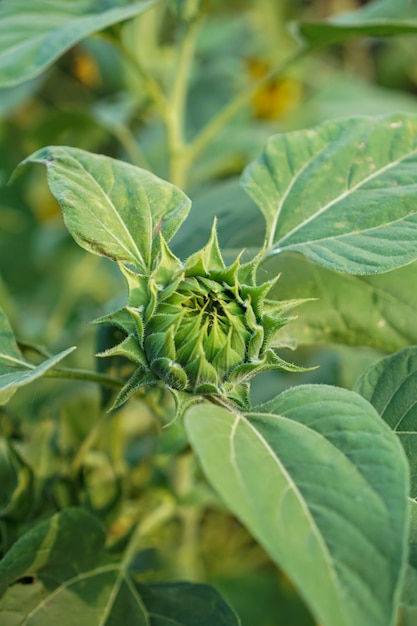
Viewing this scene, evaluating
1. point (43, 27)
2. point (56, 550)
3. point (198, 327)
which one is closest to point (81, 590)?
point (56, 550)

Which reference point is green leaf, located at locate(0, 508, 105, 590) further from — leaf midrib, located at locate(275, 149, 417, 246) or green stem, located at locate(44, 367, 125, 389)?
leaf midrib, located at locate(275, 149, 417, 246)

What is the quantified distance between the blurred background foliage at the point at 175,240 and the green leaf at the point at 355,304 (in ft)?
0.34

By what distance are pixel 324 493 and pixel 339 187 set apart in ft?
1.23

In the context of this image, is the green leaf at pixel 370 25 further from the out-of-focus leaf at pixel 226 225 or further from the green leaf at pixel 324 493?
the green leaf at pixel 324 493

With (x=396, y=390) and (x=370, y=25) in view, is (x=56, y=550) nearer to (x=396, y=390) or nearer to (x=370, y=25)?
(x=396, y=390)

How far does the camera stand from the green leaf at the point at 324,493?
0.43 m

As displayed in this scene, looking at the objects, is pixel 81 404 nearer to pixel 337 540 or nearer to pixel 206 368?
pixel 206 368

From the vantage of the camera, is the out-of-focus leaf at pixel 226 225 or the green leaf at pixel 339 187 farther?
the out-of-focus leaf at pixel 226 225

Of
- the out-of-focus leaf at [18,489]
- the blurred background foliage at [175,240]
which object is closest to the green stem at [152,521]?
the blurred background foliage at [175,240]

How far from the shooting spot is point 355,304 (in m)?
0.82

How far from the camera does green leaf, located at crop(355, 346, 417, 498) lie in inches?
26.3

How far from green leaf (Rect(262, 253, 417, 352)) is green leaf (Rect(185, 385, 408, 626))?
235 mm

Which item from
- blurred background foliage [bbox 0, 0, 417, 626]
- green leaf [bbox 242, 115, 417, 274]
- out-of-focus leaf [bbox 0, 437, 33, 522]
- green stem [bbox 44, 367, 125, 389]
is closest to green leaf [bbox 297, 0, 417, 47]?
blurred background foliage [bbox 0, 0, 417, 626]

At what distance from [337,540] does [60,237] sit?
1.20 metres
